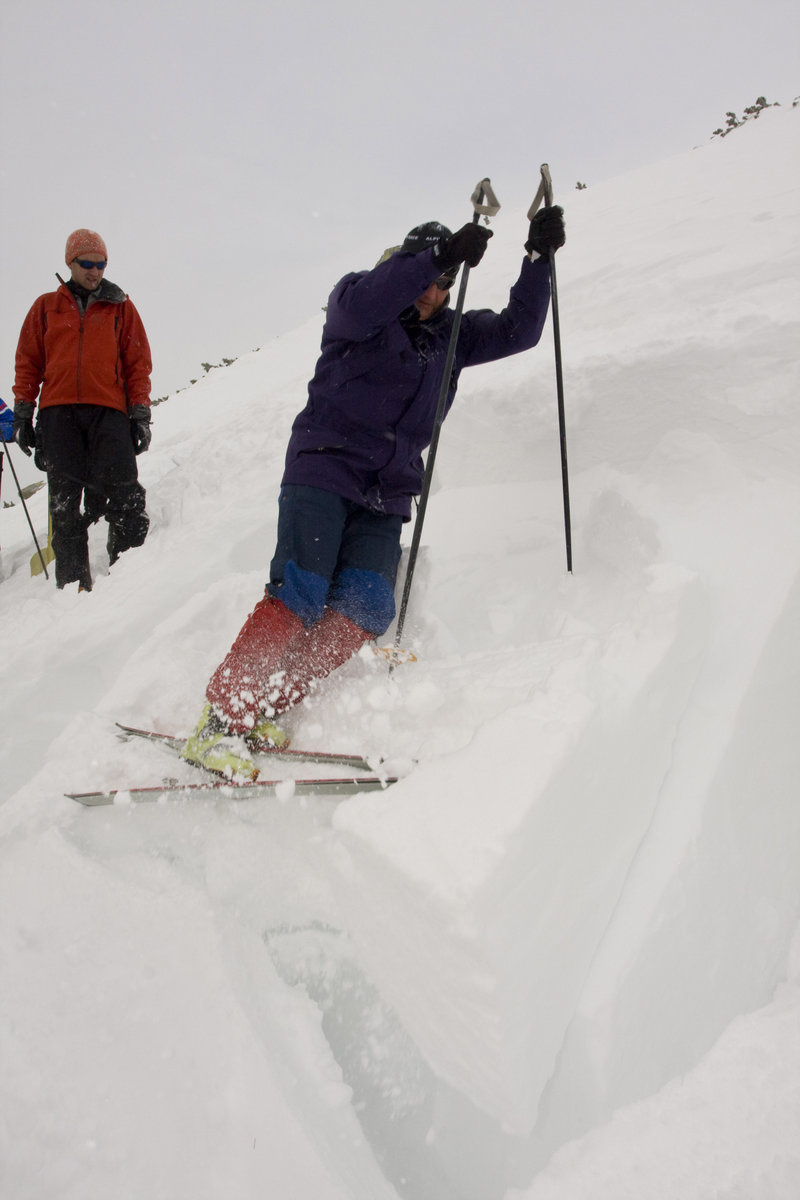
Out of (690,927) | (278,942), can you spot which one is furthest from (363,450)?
(690,927)

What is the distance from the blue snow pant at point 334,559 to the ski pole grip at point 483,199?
3.70 ft

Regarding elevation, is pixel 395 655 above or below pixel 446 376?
below

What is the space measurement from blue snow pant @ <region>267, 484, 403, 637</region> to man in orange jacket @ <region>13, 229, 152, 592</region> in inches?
77.2

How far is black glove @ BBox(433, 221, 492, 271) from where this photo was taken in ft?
6.72

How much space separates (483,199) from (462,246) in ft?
1.28

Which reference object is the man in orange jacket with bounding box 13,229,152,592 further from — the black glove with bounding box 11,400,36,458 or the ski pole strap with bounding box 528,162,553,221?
the ski pole strap with bounding box 528,162,553,221

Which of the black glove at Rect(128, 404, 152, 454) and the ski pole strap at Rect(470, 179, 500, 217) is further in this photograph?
the black glove at Rect(128, 404, 152, 454)

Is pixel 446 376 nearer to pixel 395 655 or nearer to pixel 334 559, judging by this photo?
pixel 334 559

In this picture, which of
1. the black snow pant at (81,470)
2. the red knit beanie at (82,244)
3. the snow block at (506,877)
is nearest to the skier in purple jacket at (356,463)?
the snow block at (506,877)

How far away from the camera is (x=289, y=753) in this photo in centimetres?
198

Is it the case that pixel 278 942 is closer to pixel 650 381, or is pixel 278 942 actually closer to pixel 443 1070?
pixel 443 1070

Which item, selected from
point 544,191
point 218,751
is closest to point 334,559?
point 218,751

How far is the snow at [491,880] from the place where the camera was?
1.20m

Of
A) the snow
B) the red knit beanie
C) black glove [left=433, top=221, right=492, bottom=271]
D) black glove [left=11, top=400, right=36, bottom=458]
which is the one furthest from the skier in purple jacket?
black glove [left=11, top=400, right=36, bottom=458]
